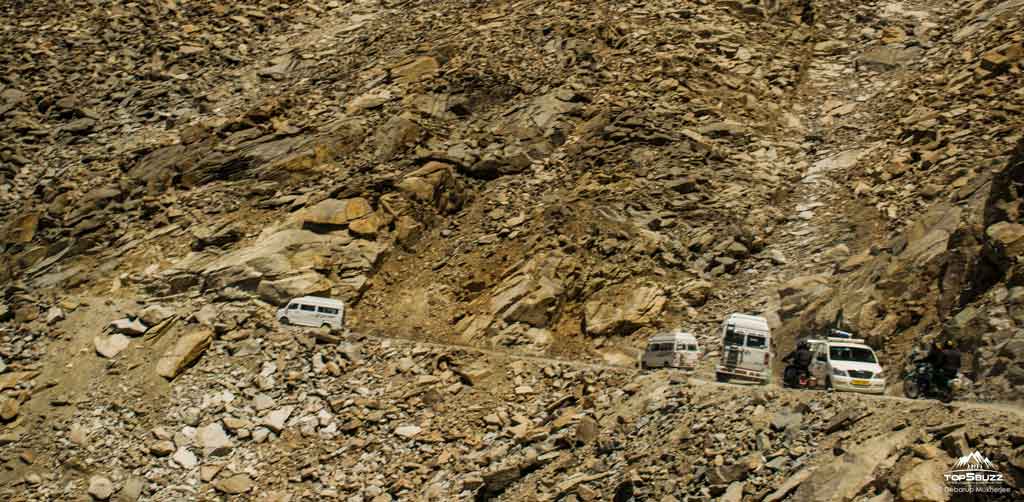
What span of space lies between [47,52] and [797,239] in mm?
34299

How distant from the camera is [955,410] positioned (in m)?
16.8

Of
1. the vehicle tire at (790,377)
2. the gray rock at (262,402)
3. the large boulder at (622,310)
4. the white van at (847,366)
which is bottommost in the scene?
the large boulder at (622,310)

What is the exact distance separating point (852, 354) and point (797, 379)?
1668mm

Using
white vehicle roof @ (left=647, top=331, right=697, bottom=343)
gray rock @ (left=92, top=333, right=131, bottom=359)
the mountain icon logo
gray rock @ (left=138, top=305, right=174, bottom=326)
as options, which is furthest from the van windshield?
gray rock @ (left=92, top=333, right=131, bottom=359)

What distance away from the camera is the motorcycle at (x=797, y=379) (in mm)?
23422

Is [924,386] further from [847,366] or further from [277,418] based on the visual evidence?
[277,418]

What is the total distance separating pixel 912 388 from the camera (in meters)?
20.3

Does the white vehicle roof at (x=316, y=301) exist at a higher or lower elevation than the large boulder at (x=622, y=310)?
higher

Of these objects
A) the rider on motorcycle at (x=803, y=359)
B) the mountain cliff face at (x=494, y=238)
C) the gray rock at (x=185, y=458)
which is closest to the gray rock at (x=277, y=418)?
the mountain cliff face at (x=494, y=238)

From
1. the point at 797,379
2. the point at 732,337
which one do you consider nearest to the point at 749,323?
the point at 732,337

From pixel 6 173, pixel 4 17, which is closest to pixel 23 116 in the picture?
pixel 6 173

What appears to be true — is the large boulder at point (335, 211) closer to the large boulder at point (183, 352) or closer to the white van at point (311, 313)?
the white van at point (311, 313)

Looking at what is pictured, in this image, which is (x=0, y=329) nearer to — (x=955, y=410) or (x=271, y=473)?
(x=271, y=473)

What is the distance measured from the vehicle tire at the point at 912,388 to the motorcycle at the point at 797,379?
9.44 ft
